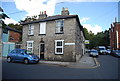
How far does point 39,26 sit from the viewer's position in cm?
1711

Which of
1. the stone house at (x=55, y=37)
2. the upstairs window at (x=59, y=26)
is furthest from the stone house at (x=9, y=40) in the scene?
the upstairs window at (x=59, y=26)

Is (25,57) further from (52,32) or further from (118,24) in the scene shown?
(118,24)

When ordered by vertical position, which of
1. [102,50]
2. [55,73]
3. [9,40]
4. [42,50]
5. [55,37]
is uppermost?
[55,37]

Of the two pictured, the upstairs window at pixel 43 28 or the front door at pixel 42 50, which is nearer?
the front door at pixel 42 50

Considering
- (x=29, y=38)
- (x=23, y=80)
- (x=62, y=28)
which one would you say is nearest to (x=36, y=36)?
(x=29, y=38)

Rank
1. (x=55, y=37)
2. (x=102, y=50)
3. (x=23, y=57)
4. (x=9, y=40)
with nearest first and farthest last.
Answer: (x=23, y=57), (x=55, y=37), (x=9, y=40), (x=102, y=50)

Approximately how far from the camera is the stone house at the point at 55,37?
48.0ft

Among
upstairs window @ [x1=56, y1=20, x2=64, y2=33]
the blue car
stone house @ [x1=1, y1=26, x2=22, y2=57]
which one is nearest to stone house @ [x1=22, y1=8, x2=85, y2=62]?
upstairs window @ [x1=56, y1=20, x2=64, y2=33]

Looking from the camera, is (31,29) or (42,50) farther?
(31,29)

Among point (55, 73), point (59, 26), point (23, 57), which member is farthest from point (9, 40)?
point (55, 73)

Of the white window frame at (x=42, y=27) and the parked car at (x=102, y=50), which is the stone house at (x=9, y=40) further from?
the parked car at (x=102, y=50)

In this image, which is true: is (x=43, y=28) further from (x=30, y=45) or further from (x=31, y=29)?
(x=30, y=45)

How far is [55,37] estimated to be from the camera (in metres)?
15.7

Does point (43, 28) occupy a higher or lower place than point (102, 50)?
higher
